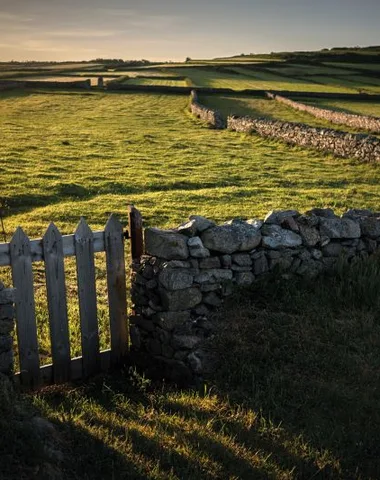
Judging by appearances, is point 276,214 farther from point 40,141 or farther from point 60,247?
point 40,141

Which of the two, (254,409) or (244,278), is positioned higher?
(244,278)

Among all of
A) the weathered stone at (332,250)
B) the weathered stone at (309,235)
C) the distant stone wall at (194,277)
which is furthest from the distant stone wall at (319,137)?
the distant stone wall at (194,277)

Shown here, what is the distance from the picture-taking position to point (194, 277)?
5.52 meters

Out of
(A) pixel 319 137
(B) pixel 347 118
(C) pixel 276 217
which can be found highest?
(B) pixel 347 118

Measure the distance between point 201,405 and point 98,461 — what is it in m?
1.20

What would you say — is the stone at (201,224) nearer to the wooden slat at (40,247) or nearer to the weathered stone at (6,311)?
the wooden slat at (40,247)

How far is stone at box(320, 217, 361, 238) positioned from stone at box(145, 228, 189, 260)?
1.93 meters

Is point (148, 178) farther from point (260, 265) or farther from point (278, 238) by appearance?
point (260, 265)

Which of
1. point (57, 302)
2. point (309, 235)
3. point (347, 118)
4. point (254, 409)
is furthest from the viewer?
point (347, 118)

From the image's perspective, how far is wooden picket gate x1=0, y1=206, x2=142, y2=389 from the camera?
500 centimetres

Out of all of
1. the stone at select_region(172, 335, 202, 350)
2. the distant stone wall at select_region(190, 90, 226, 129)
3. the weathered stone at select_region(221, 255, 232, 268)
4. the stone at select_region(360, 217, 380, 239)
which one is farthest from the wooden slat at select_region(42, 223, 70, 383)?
the distant stone wall at select_region(190, 90, 226, 129)

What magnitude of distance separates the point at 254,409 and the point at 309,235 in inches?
99.4

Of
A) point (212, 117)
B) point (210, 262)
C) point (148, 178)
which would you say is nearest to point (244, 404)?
point (210, 262)

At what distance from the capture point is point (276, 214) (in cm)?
632
